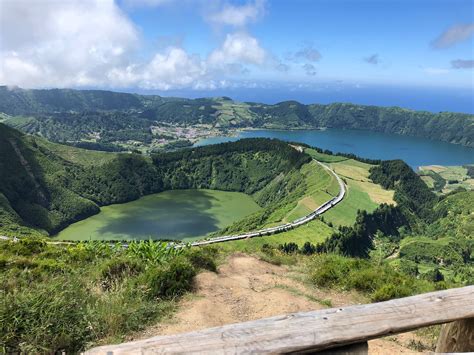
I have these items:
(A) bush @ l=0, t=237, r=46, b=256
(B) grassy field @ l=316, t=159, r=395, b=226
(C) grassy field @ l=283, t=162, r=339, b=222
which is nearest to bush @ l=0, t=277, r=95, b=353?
(A) bush @ l=0, t=237, r=46, b=256

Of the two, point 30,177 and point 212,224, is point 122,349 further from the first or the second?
point 30,177

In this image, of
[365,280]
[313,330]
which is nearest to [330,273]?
[365,280]

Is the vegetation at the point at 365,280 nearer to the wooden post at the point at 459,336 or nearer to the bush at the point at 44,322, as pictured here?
the wooden post at the point at 459,336

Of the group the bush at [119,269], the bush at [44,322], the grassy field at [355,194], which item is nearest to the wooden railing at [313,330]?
the bush at [44,322]

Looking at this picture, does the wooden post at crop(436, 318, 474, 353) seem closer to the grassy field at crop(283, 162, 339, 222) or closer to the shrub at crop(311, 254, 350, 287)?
the shrub at crop(311, 254, 350, 287)

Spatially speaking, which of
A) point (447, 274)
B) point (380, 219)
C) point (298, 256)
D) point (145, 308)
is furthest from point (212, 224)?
point (145, 308)
